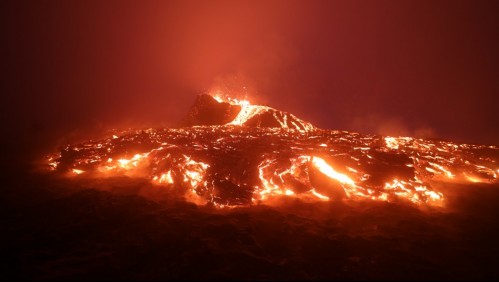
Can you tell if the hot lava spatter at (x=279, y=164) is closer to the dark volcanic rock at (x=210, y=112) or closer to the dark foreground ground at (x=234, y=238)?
the dark foreground ground at (x=234, y=238)

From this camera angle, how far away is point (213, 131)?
19906mm

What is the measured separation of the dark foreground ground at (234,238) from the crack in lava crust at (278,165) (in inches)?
39.1

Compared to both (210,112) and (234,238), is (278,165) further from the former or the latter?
(210,112)

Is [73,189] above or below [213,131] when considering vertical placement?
below

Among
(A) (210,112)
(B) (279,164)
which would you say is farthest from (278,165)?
(A) (210,112)

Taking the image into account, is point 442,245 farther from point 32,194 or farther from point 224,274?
point 32,194

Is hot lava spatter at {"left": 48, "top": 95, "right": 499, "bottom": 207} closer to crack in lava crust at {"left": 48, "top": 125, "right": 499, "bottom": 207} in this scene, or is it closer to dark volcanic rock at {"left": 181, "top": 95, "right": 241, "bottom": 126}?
crack in lava crust at {"left": 48, "top": 125, "right": 499, "bottom": 207}

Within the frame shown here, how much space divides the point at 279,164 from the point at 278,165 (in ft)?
0.32

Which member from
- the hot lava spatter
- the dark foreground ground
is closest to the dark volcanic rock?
the hot lava spatter

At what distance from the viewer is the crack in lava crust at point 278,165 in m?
12.5

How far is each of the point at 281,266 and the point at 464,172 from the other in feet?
42.3

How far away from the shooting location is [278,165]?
13922 mm

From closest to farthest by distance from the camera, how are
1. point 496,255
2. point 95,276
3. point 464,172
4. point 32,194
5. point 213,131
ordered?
point 95,276
point 496,255
point 32,194
point 464,172
point 213,131

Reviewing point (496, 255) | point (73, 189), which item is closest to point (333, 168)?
point (496, 255)
